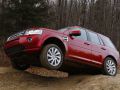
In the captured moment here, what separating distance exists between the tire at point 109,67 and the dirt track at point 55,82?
0.59 meters


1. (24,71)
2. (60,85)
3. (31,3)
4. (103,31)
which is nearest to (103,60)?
(60,85)

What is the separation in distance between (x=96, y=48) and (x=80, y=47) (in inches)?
47.7

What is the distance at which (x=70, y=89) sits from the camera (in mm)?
13977

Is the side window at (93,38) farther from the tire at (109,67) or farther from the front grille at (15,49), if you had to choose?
the front grille at (15,49)

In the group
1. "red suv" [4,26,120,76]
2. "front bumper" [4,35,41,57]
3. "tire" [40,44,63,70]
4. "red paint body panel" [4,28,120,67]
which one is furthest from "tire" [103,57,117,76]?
"front bumper" [4,35,41,57]

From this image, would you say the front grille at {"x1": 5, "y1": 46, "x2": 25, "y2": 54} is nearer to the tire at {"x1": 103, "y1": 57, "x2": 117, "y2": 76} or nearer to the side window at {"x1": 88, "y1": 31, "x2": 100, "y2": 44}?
the side window at {"x1": 88, "y1": 31, "x2": 100, "y2": 44}

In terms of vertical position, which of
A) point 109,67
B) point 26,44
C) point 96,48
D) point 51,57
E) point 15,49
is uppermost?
point 26,44

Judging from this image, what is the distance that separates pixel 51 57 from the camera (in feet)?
43.3

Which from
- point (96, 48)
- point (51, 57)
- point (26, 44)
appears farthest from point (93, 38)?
point (26, 44)

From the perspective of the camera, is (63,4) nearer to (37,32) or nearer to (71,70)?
(71,70)

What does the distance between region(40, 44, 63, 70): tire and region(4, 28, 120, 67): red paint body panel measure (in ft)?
0.85

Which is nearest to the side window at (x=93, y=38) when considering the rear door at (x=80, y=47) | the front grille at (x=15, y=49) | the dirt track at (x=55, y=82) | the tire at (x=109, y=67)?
the rear door at (x=80, y=47)

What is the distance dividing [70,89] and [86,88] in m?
0.60

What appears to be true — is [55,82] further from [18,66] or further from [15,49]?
[15,49]
